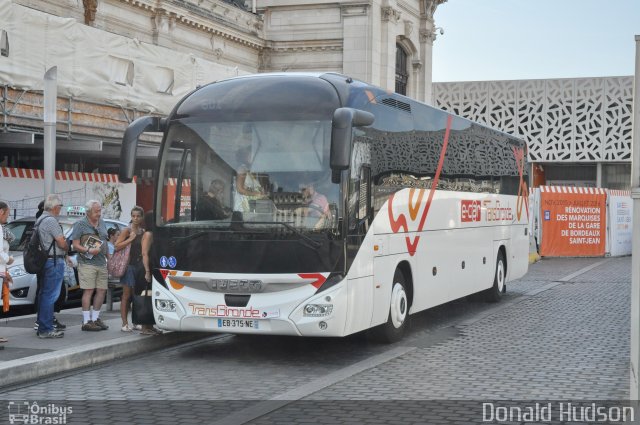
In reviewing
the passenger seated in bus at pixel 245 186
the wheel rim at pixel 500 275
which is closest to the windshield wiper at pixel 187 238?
the passenger seated in bus at pixel 245 186

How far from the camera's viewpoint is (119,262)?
39.7ft

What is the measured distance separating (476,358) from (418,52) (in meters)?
47.6

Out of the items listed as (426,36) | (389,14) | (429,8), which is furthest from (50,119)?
(429,8)

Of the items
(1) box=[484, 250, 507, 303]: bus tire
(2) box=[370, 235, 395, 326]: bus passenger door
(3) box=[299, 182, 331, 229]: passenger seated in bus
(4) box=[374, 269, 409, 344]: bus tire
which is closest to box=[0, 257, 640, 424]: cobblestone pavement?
(4) box=[374, 269, 409, 344]: bus tire

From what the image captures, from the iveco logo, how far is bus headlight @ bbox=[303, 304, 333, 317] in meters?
0.54

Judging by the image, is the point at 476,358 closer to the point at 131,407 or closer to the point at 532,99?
the point at 131,407

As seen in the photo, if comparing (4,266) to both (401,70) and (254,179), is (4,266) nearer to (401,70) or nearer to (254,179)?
(254,179)

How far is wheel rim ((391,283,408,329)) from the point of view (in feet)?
38.4

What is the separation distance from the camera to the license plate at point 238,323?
10.2 m

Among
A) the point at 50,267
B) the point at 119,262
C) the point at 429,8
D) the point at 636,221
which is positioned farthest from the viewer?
the point at 429,8

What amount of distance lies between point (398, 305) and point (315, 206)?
2.24 metres

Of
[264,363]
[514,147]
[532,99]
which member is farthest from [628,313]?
[532,99]

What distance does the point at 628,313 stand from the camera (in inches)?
596

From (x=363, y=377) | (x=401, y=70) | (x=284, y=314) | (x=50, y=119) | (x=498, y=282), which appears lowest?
(x=363, y=377)
